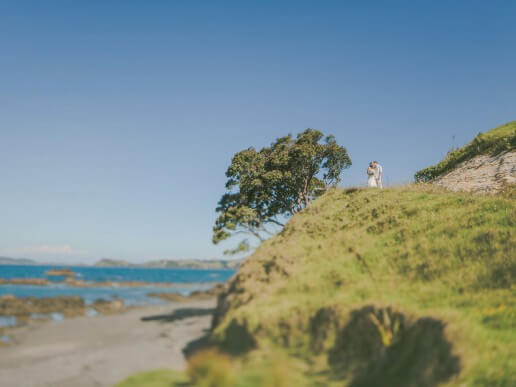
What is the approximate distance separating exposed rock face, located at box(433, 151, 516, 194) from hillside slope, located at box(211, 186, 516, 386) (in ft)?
16.8

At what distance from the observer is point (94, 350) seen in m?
17.9

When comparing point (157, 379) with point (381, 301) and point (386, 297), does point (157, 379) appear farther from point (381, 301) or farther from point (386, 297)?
point (386, 297)

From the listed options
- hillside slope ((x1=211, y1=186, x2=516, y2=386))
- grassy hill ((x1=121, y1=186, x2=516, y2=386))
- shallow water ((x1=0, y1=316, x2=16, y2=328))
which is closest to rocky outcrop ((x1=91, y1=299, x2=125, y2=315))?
shallow water ((x1=0, y1=316, x2=16, y2=328))

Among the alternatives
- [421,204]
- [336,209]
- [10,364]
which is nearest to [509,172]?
[421,204]

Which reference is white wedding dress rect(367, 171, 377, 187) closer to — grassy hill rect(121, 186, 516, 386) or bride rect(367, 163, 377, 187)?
bride rect(367, 163, 377, 187)

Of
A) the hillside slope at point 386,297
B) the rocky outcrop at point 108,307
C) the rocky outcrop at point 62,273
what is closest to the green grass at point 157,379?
the hillside slope at point 386,297

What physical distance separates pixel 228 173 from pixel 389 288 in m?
26.7

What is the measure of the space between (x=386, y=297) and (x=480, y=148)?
24076 mm

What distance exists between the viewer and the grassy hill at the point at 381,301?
844 cm

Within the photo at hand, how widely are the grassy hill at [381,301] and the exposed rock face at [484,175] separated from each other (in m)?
5.22

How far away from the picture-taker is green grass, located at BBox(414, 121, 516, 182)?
27.2 meters

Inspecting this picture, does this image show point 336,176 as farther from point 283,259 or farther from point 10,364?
point 10,364

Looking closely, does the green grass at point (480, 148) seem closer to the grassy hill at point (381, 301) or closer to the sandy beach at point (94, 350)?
the grassy hill at point (381, 301)

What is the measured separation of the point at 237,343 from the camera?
13.2m
